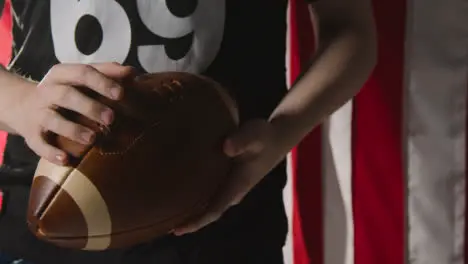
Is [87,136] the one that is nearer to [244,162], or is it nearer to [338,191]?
[244,162]

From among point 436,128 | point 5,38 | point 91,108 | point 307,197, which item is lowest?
point 307,197

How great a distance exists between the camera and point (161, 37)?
84 cm

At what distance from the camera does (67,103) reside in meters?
0.68

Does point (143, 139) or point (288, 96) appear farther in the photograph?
point (288, 96)

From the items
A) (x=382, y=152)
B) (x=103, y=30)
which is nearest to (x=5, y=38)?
(x=103, y=30)

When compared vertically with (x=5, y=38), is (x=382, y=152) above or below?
below

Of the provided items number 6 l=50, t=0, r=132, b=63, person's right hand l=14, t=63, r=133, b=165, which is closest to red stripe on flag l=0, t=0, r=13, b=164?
number 6 l=50, t=0, r=132, b=63

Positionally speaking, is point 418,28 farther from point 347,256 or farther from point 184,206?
point 184,206

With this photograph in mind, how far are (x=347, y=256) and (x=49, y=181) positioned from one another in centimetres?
60

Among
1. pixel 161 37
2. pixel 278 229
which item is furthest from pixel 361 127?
pixel 161 37

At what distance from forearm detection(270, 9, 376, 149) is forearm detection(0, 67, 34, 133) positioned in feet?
0.75

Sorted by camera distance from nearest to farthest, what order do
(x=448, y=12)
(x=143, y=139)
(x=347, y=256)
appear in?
(x=143, y=139), (x=448, y=12), (x=347, y=256)

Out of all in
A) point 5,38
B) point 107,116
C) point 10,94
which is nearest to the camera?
point 107,116

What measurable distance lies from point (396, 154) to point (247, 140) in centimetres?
44
